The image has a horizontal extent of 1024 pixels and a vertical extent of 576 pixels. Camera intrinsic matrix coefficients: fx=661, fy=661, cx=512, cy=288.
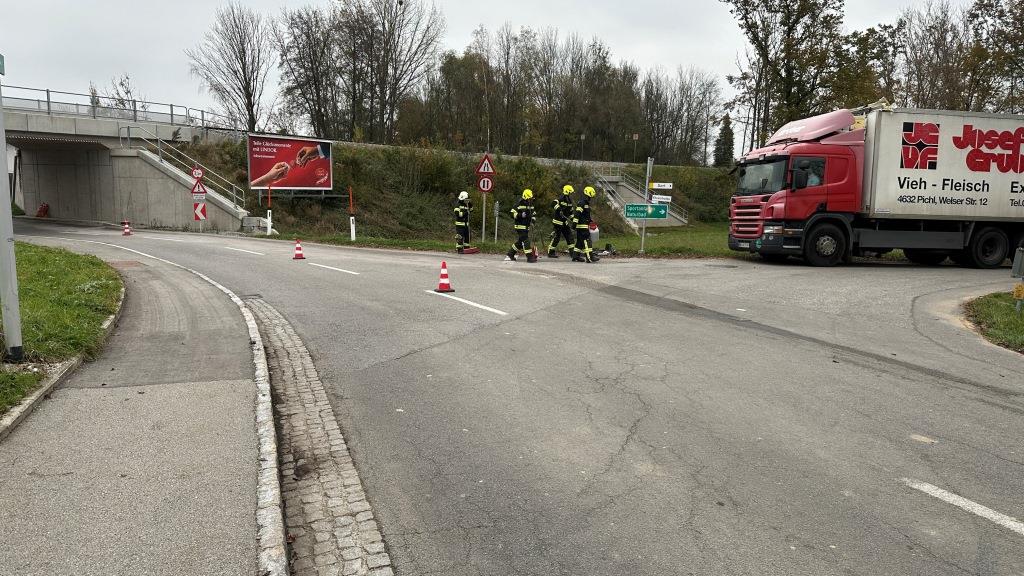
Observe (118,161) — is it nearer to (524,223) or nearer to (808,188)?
(524,223)

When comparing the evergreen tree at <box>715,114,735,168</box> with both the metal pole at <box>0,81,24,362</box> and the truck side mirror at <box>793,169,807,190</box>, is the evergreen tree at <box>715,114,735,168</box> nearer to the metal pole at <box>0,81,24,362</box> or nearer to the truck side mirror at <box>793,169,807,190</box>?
the truck side mirror at <box>793,169,807,190</box>

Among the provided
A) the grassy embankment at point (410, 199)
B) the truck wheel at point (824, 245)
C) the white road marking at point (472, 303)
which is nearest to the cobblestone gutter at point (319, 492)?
the white road marking at point (472, 303)

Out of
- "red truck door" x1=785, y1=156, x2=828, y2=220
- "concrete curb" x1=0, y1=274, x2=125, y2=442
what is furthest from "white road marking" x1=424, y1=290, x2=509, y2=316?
"red truck door" x1=785, y1=156, x2=828, y2=220

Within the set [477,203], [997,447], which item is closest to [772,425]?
[997,447]

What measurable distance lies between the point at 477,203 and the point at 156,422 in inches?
1352

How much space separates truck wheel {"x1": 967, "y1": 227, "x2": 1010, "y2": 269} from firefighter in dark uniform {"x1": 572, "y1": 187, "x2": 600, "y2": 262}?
11152mm

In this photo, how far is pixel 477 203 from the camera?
128 feet

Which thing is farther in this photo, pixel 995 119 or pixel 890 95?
pixel 890 95

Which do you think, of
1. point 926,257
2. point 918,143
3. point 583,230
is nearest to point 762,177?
point 918,143

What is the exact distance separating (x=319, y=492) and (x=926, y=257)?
22698 millimetres

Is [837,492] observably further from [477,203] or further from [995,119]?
[477,203]

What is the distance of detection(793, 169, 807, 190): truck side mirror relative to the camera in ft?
59.0

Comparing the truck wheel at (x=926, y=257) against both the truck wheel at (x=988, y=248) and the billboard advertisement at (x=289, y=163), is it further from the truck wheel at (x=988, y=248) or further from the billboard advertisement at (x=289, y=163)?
the billboard advertisement at (x=289, y=163)

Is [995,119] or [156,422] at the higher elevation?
[995,119]
